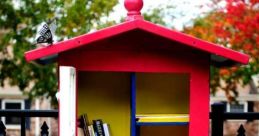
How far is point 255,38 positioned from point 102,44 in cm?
647

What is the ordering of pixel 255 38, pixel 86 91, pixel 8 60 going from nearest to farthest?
pixel 86 91
pixel 255 38
pixel 8 60

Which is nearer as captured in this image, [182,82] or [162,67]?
[162,67]

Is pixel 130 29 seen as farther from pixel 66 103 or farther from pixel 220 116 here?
pixel 220 116

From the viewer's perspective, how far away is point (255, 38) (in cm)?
880

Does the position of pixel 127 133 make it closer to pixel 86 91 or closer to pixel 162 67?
pixel 86 91

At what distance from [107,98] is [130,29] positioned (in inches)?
32.8

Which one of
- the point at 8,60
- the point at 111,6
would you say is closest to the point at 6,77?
the point at 8,60

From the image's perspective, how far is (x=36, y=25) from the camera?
10.2 metres

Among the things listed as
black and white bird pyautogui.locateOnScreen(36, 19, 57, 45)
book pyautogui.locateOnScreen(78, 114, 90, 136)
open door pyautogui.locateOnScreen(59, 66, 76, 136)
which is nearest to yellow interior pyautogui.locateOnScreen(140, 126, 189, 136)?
book pyautogui.locateOnScreen(78, 114, 90, 136)

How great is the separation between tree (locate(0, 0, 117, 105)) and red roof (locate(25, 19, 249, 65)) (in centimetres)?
634

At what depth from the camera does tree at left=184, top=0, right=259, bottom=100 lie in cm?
855

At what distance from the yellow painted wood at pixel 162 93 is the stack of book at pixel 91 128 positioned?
466 mm

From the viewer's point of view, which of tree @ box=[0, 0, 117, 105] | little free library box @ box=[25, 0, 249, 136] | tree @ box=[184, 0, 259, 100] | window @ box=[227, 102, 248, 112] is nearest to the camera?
little free library box @ box=[25, 0, 249, 136]

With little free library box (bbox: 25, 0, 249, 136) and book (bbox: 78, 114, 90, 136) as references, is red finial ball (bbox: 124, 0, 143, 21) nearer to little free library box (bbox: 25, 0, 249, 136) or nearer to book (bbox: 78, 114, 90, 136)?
little free library box (bbox: 25, 0, 249, 136)
